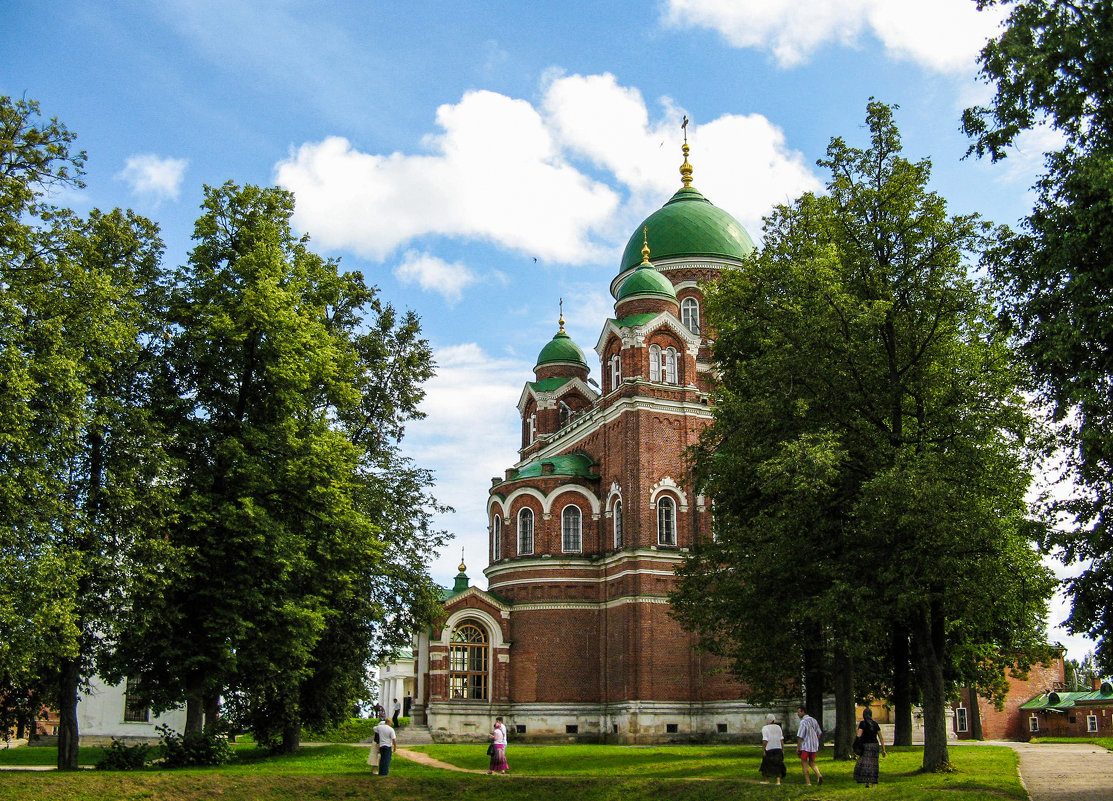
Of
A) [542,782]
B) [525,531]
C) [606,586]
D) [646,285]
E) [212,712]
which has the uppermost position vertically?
[646,285]

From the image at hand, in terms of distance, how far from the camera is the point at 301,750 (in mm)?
30375

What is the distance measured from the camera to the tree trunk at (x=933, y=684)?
19375mm

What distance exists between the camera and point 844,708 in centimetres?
2356

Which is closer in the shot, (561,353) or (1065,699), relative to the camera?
(561,353)

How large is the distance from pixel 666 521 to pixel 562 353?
42.0ft

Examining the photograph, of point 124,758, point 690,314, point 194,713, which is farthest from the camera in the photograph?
point 690,314

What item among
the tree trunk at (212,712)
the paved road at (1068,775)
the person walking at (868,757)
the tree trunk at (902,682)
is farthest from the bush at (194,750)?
the paved road at (1068,775)

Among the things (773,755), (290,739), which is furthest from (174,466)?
(773,755)

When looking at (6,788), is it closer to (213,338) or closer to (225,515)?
(225,515)

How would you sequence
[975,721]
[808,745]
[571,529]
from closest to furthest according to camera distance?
1. [808,745]
2. [571,529]
3. [975,721]

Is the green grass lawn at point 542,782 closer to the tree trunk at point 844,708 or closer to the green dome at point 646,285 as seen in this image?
the tree trunk at point 844,708

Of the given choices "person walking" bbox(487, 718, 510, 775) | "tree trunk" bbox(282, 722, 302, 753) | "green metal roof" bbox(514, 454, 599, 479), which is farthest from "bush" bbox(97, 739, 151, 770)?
"green metal roof" bbox(514, 454, 599, 479)

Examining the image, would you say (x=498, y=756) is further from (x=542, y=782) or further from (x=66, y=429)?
Result: (x=66, y=429)

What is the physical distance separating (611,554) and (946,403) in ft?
72.1
